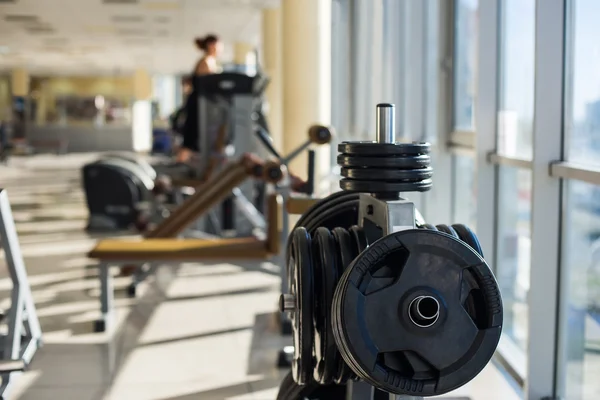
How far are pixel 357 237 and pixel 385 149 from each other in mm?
237

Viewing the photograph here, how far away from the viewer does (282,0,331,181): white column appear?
7703 millimetres

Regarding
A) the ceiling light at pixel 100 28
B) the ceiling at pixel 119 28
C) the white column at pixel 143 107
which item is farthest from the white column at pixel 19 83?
the ceiling light at pixel 100 28

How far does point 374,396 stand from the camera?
2.28 metres

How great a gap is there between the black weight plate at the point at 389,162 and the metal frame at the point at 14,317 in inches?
70.3

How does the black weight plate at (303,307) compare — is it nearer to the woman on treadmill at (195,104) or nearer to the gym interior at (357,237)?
the gym interior at (357,237)

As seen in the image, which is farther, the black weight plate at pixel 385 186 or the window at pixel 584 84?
the window at pixel 584 84

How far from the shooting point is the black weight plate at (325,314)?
6.52 feet

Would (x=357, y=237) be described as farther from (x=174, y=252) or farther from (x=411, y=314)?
(x=174, y=252)

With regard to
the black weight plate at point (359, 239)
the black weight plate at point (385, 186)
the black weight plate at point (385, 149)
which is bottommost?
the black weight plate at point (359, 239)

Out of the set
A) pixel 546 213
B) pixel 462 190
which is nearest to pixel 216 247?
pixel 462 190

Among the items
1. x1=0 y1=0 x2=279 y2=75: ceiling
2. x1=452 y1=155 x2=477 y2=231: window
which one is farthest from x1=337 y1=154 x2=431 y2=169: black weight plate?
x1=0 y1=0 x2=279 y2=75: ceiling

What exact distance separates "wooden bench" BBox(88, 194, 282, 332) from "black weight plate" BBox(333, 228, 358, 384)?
231 cm

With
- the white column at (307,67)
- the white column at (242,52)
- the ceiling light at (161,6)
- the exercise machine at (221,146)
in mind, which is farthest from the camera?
the white column at (242,52)

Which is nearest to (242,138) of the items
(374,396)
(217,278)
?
(217,278)
